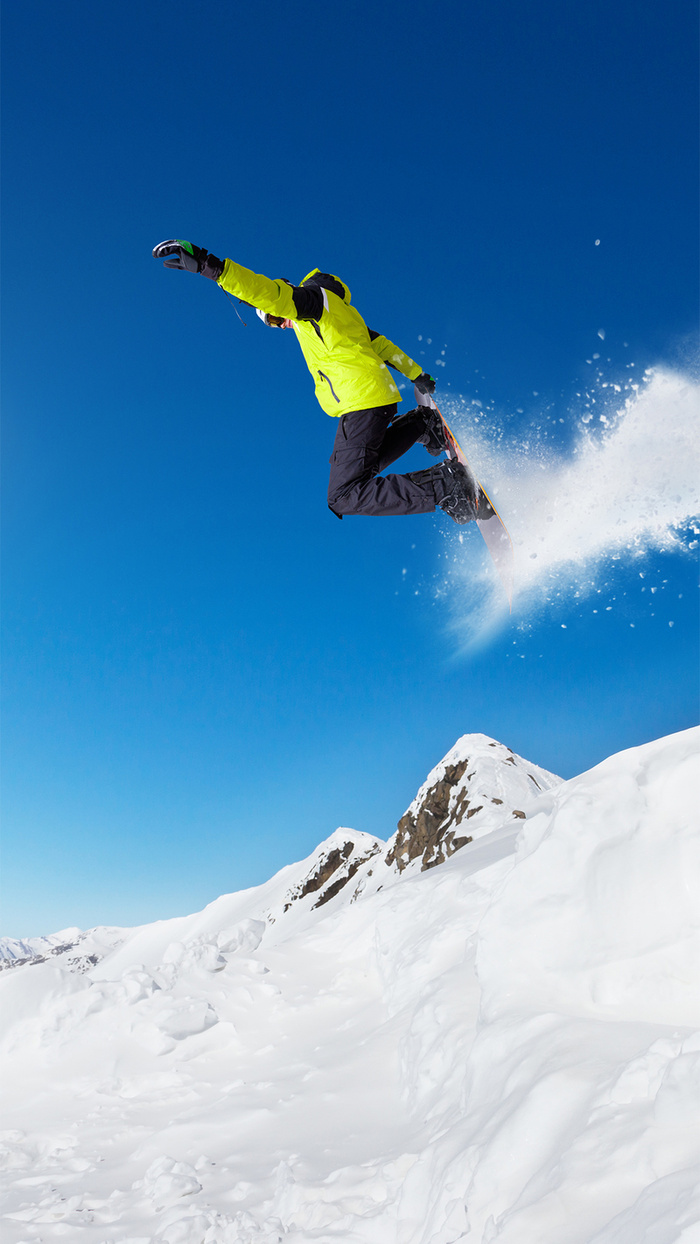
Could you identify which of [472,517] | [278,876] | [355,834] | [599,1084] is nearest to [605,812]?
[599,1084]

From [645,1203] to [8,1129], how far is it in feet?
17.6

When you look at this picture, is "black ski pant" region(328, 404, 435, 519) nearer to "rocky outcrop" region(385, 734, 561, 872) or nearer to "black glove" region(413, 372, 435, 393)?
"black glove" region(413, 372, 435, 393)

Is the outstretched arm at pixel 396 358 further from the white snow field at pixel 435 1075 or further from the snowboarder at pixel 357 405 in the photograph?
the white snow field at pixel 435 1075

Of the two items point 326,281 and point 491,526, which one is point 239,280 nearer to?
point 326,281

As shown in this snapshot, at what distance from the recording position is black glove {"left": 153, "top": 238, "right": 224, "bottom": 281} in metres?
5.79

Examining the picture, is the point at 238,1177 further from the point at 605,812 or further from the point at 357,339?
the point at 357,339

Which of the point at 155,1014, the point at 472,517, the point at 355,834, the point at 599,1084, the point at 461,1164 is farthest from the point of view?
the point at 355,834

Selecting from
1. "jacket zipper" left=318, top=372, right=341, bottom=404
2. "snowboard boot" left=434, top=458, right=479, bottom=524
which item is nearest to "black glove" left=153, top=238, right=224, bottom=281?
"jacket zipper" left=318, top=372, right=341, bottom=404

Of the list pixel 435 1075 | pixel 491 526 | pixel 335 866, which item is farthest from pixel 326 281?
pixel 335 866

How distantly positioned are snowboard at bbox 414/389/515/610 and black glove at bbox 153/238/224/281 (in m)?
3.14

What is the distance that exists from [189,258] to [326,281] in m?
1.57

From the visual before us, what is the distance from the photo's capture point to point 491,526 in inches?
328

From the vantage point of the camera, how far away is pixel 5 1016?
21.7ft

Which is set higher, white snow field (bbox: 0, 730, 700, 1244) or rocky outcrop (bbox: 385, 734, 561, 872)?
rocky outcrop (bbox: 385, 734, 561, 872)
